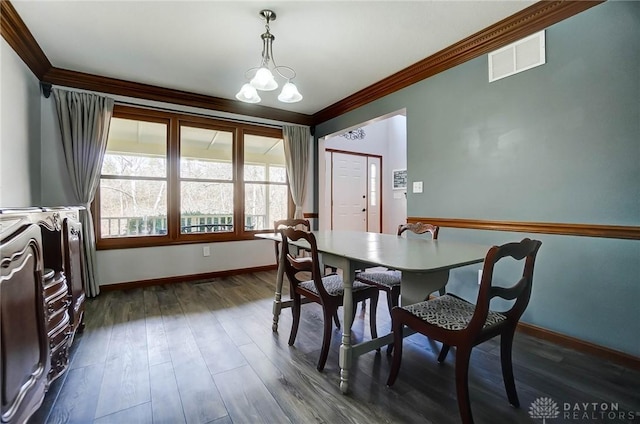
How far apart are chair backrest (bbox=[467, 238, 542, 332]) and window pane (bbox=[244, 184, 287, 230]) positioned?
354cm

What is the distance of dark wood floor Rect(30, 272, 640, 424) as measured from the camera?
4.66 ft

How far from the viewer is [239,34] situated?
2.43 metres

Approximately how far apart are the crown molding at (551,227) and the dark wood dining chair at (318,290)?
4.15ft

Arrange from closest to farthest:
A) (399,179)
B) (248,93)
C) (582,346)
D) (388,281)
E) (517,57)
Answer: (582,346) < (388,281) < (517,57) < (248,93) < (399,179)

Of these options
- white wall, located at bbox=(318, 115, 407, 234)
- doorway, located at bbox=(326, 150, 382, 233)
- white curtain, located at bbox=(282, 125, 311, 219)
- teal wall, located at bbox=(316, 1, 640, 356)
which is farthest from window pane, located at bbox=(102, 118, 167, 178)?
teal wall, located at bbox=(316, 1, 640, 356)

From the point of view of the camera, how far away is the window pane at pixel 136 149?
138 inches

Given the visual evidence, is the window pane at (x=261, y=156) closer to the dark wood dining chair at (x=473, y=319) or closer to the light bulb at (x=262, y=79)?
the light bulb at (x=262, y=79)

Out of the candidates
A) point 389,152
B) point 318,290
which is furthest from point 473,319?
point 389,152

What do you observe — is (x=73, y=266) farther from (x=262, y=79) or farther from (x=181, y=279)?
(x=262, y=79)

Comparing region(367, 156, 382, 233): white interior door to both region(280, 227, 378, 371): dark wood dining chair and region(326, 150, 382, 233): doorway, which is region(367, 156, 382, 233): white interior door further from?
region(280, 227, 378, 371): dark wood dining chair

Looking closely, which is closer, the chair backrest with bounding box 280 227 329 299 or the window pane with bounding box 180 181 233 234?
the chair backrest with bounding box 280 227 329 299

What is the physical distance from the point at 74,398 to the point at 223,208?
2842mm

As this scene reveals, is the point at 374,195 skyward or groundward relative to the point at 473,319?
skyward

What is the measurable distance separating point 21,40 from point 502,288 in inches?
150
